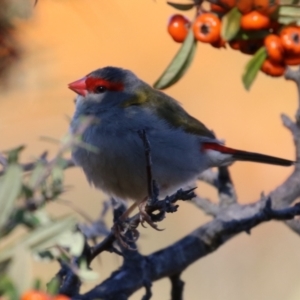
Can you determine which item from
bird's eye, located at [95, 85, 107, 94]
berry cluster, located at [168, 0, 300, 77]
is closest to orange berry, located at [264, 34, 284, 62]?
berry cluster, located at [168, 0, 300, 77]

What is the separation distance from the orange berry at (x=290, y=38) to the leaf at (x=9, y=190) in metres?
1.11

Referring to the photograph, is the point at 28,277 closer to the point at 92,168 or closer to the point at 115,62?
the point at 92,168

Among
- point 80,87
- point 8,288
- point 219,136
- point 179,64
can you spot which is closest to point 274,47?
point 179,64

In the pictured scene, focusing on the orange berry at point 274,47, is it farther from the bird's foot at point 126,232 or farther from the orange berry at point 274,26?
the bird's foot at point 126,232

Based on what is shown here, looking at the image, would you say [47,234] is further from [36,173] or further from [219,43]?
[219,43]

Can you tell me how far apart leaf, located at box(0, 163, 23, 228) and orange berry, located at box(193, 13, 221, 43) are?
3.50 feet

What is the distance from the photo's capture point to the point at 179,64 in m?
2.09

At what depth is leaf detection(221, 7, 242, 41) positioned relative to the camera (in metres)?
1.99

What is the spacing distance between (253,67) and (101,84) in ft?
4.36

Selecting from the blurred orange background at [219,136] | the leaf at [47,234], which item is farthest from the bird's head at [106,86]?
the leaf at [47,234]

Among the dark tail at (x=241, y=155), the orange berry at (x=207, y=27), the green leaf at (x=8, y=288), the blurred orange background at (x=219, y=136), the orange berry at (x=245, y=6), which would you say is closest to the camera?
the green leaf at (x=8, y=288)

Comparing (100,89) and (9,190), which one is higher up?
(9,190)

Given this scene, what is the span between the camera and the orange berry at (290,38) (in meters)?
2.01

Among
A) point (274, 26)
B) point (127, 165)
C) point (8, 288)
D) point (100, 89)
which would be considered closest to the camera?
point (8, 288)
